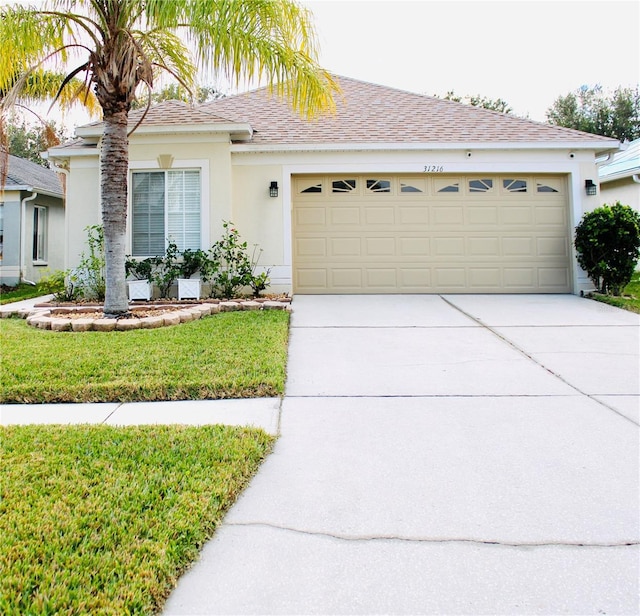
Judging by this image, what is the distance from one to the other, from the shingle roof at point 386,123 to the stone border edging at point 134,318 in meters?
3.72

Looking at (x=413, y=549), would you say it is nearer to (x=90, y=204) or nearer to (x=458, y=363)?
(x=458, y=363)

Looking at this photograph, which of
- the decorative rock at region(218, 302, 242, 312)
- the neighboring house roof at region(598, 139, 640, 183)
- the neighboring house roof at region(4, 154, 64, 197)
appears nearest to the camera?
the decorative rock at region(218, 302, 242, 312)

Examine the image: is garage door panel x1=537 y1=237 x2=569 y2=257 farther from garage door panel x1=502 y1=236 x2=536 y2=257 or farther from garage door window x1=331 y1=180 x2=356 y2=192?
garage door window x1=331 y1=180 x2=356 y2=192

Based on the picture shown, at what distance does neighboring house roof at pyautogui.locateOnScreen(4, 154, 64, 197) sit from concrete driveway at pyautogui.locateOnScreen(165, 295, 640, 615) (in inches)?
486

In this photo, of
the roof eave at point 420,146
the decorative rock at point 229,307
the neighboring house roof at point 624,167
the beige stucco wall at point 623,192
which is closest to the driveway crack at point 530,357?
the roof eave at point 420,146

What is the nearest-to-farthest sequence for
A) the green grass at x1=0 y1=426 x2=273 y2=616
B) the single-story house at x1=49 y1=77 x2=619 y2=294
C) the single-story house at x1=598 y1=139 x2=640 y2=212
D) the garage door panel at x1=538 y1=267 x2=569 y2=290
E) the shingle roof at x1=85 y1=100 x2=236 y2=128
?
1. the green grass at x1=0 y1=426 x2=273 y2=616
2. the shingle roof at x1=85 y1=100 x2=236 y2=128
3. the single-story house at x1=49 y1=77 x2=619 y2=294
4. the garage door panel at x1=538 y1=267 x2=569 y2=290
5. the single-story house at x1=598 y1=139 x2=640 y2=212

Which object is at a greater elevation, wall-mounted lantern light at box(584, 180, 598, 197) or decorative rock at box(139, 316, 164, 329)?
wall-mounted lantern light at box(584, 180, 598, 197)

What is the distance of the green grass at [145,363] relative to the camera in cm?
420

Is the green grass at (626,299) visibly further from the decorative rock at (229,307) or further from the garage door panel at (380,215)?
the decorative rock at (229,307)

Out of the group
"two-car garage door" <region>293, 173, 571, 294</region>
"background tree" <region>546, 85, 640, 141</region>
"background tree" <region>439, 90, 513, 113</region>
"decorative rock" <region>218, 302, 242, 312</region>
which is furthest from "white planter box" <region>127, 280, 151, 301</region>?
"background tree" <region>546, 85, 640, 141</region>

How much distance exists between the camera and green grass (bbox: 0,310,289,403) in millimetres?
4199

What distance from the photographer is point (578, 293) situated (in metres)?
9.91

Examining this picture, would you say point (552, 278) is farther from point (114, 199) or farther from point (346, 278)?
point (114, 199)

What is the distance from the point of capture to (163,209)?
9.65m
